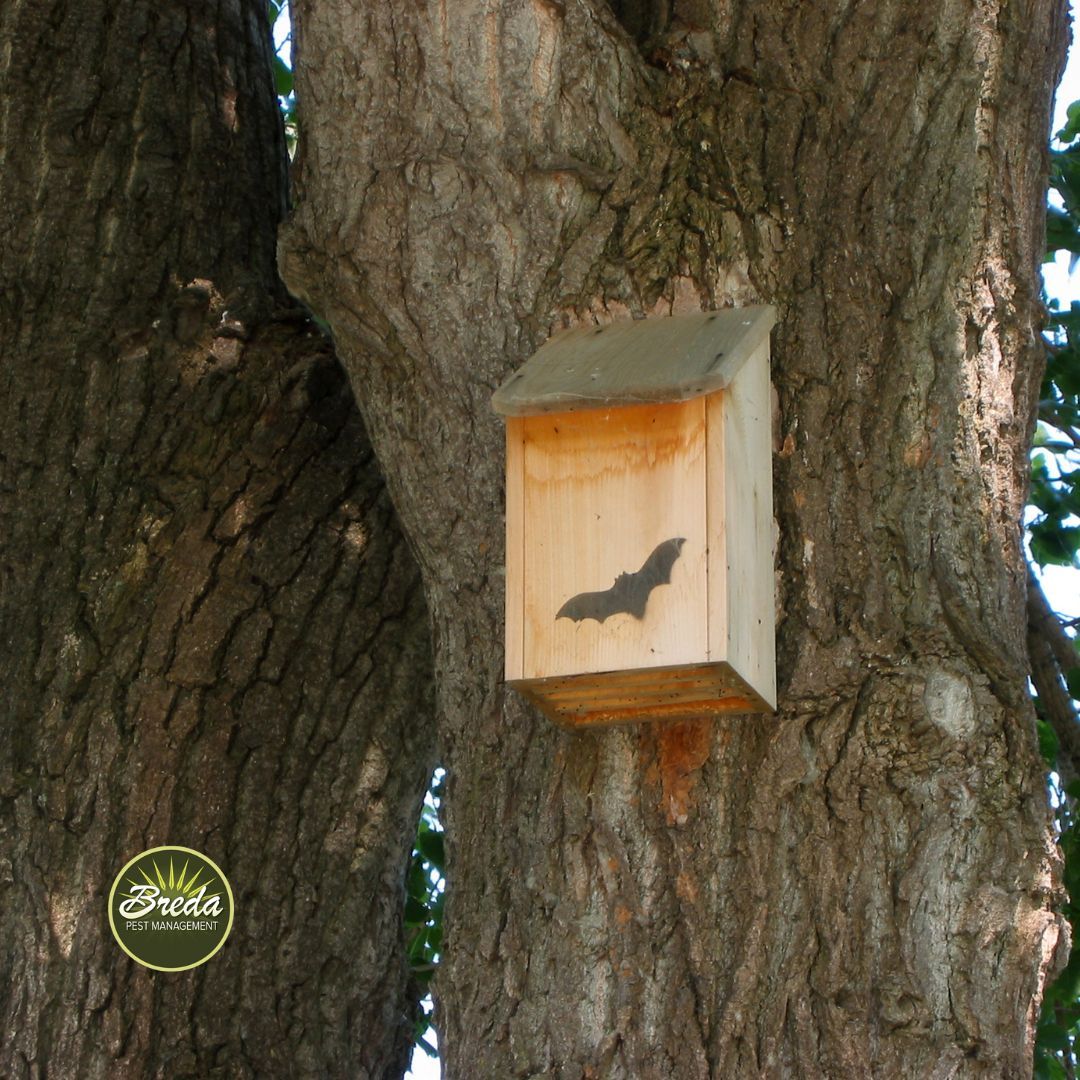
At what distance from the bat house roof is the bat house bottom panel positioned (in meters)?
0.32

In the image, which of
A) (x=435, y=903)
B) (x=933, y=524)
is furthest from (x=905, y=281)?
(x=435, y=903)

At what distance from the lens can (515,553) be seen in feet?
6.66

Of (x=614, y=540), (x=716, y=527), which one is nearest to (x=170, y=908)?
(x=614, y=540)

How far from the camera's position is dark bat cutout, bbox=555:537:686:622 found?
193cm

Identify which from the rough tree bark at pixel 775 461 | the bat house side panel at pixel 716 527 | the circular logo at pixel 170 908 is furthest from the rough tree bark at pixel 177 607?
the bat house side panel at pixel 716 527

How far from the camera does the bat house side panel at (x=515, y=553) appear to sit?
199cm

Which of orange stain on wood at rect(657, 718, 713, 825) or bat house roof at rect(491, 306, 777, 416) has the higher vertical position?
bat house roof at rect(491, 306, 777, 416)

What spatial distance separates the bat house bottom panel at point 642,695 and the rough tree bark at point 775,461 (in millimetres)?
48

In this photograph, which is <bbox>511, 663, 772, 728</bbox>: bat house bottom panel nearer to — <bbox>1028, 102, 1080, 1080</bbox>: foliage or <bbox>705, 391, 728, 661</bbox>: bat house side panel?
<bbox>705, 391, 728, 661</bbox>: bat house side panel

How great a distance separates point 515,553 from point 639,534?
16 cm

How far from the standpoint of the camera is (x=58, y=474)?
286cm

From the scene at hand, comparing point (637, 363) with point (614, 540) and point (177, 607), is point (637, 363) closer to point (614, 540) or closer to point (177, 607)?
point (614, 540)

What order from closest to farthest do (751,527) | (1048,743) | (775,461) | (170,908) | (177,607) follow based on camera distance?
(751,527) < (775,461) < (170,908) < (177,607) < (1048,743)

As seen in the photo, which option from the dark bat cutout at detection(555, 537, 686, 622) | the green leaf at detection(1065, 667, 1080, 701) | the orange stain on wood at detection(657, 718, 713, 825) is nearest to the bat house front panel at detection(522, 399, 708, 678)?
the dark bat cutout at detection(555, 537, 686, 622)
